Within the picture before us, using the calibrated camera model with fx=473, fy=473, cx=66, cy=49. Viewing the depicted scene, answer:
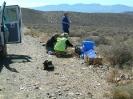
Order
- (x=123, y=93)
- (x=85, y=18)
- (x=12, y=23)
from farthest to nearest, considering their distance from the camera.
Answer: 1. (x=85, y=18)
2. (x=12, y=23)
3. (x=123, y=93)

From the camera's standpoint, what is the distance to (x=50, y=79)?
1480 cm

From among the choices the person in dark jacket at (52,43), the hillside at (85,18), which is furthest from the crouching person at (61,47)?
the hillside at (85,18)

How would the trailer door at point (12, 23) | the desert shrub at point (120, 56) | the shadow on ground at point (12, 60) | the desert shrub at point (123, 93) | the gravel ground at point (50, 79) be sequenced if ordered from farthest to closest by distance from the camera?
the trailer door at point (12, 23) → the desert shrub at point (120, 56) → the shadow on ground at point (12, 60) → the gravel ground at point (50, 79) → the desert shrub at point (123, 93)

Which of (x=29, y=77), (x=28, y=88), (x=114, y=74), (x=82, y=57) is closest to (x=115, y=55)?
(x=82, y=57)

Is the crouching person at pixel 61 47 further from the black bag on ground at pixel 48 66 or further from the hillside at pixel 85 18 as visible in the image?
the hillside at pixel 85 18

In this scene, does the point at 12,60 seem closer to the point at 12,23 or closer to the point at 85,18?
the point at 12,23

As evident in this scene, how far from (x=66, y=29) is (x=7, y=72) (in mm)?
11543

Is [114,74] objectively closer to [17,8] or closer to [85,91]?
[85,91]

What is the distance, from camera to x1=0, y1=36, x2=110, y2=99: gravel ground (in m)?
12.8

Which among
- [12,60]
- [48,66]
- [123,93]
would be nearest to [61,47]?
[12,60]

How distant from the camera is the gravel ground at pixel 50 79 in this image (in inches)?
504

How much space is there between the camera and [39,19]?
114 m

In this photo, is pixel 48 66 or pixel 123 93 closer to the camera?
pixel 123 93

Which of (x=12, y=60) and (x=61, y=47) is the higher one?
(x=61, y=47)
